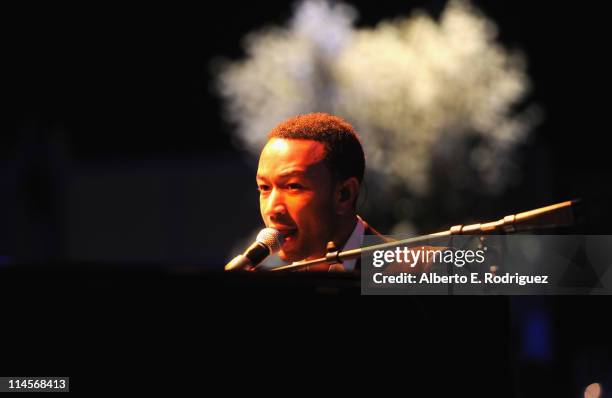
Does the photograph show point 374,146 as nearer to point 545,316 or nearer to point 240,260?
point 545,316

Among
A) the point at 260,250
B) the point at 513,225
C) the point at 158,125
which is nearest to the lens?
the point at 513,225

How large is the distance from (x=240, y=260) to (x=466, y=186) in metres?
2.99

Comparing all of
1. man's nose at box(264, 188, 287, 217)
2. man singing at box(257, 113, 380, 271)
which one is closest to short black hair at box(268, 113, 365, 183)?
man singing at box(257, 113, 380, 271)

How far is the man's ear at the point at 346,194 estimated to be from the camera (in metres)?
1.52

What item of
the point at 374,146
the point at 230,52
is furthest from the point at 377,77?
the point at 230,52

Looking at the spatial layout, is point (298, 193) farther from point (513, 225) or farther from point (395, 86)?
point (395, 86)

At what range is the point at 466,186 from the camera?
422cm

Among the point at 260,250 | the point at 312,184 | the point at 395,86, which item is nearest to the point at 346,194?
the point at 312,184

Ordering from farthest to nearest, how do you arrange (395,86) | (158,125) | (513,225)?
1. (158,125)
2. (395,86)
3. (513,225)

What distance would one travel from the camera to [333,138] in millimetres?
1503

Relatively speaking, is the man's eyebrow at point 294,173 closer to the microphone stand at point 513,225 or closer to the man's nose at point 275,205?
the man's nose at point 275,205

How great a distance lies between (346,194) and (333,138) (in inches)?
4.8

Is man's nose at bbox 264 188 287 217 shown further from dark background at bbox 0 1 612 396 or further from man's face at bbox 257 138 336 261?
dark background at bbox 0 1 612 396

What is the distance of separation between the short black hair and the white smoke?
233cm
